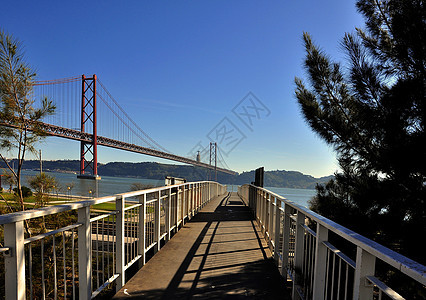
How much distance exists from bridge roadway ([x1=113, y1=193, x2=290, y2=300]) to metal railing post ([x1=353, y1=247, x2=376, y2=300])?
5.48 feet

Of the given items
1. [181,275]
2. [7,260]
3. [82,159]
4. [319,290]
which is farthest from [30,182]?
[82,159]

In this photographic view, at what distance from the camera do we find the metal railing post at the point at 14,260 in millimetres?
1522

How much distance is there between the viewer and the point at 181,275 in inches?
130

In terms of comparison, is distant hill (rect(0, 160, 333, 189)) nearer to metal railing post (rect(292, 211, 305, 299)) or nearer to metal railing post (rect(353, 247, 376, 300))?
metal railing post (rect(292, 211, 305, 299))

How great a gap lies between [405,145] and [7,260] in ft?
14.4

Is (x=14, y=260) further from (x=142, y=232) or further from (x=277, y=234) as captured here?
(x=277, y=234)

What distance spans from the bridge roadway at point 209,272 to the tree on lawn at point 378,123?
1.59m

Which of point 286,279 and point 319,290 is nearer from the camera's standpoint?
point 319,290

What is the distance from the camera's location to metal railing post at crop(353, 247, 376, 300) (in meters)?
1.34

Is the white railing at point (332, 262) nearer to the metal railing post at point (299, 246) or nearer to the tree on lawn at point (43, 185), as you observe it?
the metal railing post at point (299, 246)

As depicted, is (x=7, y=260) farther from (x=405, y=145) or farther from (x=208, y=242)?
(x=405, y=145)

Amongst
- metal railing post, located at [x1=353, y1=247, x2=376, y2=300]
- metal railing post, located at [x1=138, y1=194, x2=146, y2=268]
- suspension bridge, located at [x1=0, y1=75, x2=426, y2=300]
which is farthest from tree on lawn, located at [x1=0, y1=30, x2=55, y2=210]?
metal railing post, located at [x1=353, y1=247, x2=376, y2=300]

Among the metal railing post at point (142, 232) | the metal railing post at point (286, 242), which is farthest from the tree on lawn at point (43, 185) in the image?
the metal railing post at point (286, 242)

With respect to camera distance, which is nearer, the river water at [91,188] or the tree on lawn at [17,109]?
the tree on lawn at [17,109]
